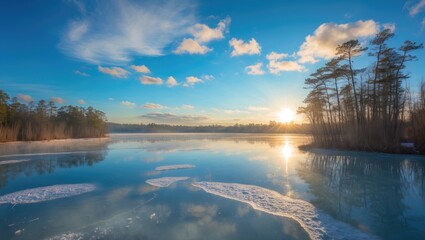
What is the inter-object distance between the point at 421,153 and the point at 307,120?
32.0ft

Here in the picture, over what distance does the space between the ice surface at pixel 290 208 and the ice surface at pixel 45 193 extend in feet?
10.0

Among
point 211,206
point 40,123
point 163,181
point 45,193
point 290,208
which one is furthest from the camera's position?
point 40,123

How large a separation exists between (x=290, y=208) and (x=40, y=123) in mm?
35204

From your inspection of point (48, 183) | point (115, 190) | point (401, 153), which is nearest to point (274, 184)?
point (115, 190)

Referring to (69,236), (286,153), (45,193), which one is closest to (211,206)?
(69,236)

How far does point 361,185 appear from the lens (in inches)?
251

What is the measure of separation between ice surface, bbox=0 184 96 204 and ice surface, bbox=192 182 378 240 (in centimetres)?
305

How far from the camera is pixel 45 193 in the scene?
18.1 ft

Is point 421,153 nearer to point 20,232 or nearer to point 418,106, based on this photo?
point 418,106

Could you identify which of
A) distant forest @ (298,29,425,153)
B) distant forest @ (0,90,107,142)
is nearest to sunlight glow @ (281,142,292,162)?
distant forest @ (298,29,425,153)

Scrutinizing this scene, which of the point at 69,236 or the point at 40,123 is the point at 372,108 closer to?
the point at 69,236

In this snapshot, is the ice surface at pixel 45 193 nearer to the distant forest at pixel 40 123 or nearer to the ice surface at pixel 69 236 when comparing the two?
the ice surface at pixel 69 236

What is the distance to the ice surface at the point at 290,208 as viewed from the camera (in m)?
3.34

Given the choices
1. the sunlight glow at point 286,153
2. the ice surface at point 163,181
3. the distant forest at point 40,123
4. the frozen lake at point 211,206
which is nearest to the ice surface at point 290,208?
the frozen lake at point 211,206
